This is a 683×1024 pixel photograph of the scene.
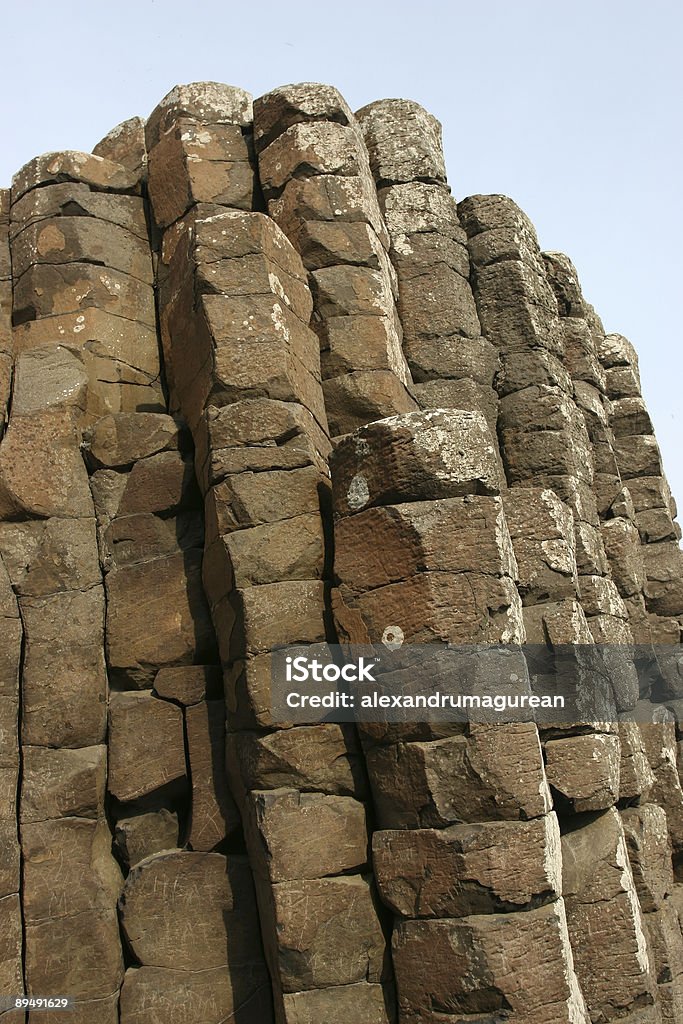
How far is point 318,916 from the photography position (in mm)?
5258

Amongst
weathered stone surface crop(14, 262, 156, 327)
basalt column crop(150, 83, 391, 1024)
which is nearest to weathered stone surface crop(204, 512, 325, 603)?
basalt column crop(150, 83, 391, 1024)

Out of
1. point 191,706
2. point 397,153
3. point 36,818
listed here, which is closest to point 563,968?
point 191,706

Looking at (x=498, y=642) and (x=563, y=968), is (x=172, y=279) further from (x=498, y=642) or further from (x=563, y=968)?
(x=563, y=968)

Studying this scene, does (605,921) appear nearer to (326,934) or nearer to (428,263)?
(326,934)

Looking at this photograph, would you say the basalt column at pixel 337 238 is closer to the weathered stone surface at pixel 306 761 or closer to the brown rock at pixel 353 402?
the brown rock at pixel 353 402

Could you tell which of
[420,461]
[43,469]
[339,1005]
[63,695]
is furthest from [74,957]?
[420,461]

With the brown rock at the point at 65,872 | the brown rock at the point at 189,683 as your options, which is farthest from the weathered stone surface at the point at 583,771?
the brown rock at the point at 65,872

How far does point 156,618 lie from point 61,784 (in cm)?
122

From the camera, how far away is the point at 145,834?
19.9ft

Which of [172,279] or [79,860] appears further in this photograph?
[172,279]

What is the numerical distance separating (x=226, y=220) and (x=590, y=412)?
17.2ft

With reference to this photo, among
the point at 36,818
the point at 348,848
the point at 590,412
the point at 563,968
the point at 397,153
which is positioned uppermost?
the point at 397,153

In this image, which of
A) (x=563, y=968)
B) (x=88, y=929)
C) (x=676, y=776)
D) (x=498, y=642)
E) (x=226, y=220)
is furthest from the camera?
(x=676, y=776)

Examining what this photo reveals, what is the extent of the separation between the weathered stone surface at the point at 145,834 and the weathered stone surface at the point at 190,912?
0.13 m
